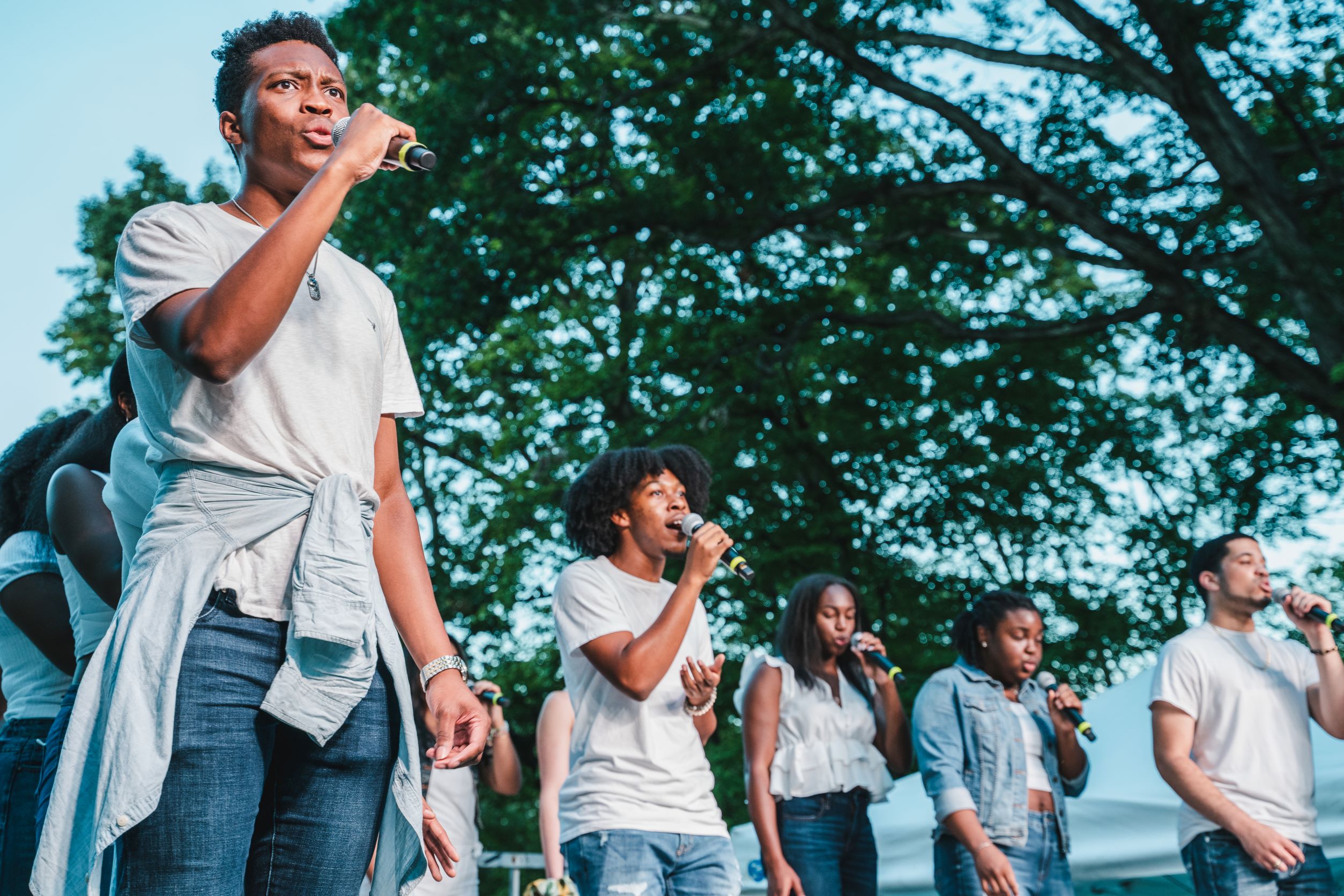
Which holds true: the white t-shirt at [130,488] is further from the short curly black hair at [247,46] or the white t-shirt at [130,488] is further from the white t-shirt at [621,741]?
the white t-shirt at [621,741]

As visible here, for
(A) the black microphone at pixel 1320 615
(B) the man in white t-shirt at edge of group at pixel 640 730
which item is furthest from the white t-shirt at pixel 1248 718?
(B) the man in white t-shirt at edge of group at pixel 640 730

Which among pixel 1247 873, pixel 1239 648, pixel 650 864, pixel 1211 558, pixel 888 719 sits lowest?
pixel 1247 873

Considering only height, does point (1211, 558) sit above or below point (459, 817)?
above

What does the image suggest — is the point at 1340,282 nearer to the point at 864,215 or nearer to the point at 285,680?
the point at 864,215

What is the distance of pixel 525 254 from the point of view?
11.4 m

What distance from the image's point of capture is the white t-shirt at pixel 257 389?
1.65 meters

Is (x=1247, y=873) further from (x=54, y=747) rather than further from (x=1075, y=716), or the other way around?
(x=54, y=747)

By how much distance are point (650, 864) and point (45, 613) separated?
1.64m

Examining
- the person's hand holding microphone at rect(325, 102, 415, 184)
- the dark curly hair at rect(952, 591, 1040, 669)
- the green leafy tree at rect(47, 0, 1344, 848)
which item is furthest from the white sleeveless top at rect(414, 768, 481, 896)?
the green leafy tree at rect(47, 0, 1344, 848)

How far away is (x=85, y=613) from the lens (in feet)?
8.27

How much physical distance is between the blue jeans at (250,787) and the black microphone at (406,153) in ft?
2.16

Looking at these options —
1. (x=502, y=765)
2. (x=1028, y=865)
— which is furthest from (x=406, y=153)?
(x=502, y=765)

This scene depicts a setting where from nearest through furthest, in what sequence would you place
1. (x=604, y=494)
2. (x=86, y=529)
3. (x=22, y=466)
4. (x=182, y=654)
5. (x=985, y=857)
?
1. (x=182, y=654)
2. (x=86, y=529)
3. (x=22, y=466)
4. (x=604, y=494)
5. (x=985, y=857)

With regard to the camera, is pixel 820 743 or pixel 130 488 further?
pixel 820 743
